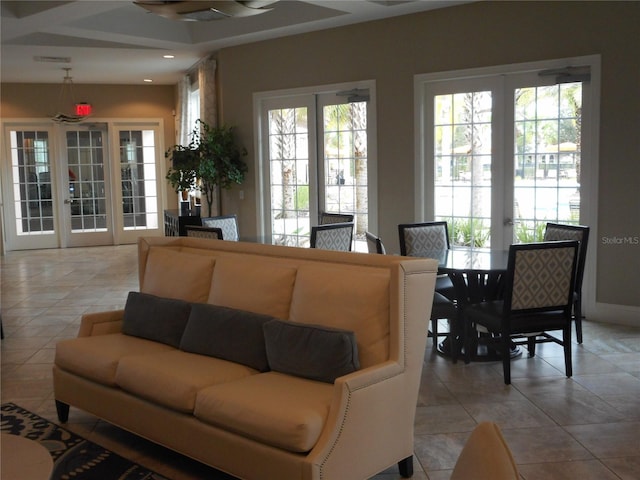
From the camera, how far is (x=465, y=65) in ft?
21.4

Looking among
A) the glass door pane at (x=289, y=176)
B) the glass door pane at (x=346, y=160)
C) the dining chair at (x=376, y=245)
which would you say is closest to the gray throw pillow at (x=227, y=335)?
the dining chair at (x=376, y=245)

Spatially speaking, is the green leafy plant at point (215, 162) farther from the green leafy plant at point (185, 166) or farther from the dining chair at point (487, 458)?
the dining chair at point (487, 458)

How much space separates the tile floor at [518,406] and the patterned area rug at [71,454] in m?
0.08

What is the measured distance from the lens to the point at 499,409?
3947 millimetres

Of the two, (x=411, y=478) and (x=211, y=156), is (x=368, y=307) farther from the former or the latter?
(x=211, y=156)

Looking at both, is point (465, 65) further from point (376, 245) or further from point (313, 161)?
point (376, 245)

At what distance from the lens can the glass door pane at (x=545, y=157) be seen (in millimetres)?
6000

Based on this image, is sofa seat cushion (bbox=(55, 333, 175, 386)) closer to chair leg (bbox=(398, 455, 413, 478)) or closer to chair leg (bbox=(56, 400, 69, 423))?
chair leg (bbox=(56, 400, 69, 423))

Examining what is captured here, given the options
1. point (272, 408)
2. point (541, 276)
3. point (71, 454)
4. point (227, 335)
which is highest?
point (541, 276)

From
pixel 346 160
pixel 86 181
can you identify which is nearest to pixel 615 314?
pixel 346 160

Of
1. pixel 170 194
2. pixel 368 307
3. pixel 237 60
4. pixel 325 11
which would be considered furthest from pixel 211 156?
pixel 368 307

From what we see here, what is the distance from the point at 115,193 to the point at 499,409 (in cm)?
1009

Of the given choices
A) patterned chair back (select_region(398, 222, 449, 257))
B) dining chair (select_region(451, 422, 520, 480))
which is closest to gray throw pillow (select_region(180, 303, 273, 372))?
dining chair (select_region(451, 422, 520, 480))

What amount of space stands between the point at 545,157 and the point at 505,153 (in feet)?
1.31
